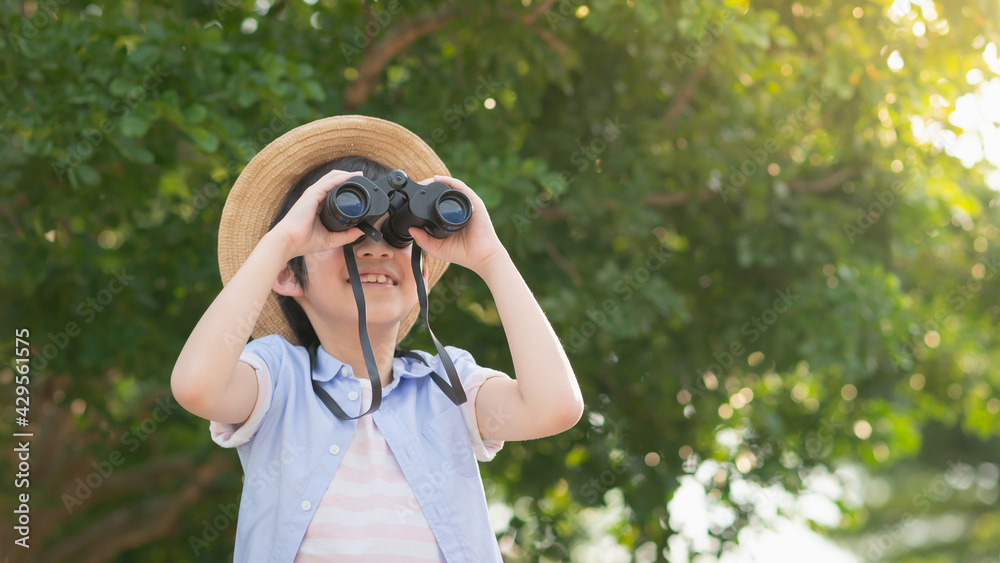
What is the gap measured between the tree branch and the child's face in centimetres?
192

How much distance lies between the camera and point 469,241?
176cm

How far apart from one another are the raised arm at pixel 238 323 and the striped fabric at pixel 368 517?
225 millimetres

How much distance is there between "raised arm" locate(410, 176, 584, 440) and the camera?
1636 millimetres

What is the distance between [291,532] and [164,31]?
76.7 inches

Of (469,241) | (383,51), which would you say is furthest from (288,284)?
(383,51)

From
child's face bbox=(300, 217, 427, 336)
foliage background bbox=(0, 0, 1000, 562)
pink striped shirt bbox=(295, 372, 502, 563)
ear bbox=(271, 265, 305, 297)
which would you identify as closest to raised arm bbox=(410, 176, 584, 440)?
child's face bbox=(300, 217, 427, 336)

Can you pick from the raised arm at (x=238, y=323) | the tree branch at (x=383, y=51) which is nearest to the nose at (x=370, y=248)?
the raised arm at (x=238, y=323)

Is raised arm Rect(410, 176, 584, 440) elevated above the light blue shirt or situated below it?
above

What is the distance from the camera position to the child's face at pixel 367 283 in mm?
1791

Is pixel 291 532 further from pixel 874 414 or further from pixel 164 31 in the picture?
pixel 874 414

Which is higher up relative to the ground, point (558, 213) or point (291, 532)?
point (558, 213)

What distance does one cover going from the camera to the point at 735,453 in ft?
14.5

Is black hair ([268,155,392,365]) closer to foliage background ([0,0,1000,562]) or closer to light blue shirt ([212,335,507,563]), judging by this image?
light blue shirt ([212,335,507,563])

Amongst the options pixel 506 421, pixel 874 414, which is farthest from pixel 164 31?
pixel 874 414
